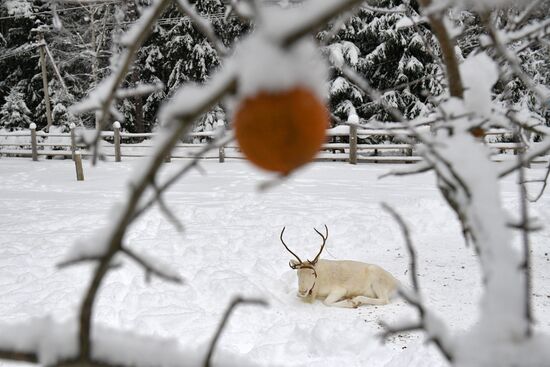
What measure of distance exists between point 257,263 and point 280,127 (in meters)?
4.25

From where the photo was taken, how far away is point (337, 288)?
3.84 m

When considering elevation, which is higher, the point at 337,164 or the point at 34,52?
the point at 34,52

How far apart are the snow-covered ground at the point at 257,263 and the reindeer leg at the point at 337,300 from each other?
73mm

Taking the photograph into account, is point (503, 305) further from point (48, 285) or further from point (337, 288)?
point (48, 285)

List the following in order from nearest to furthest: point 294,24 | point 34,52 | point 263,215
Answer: point 294,24 → point 263,215 → point 34,52

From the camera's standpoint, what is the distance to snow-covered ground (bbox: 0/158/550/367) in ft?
10.3

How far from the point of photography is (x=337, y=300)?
3.81 m

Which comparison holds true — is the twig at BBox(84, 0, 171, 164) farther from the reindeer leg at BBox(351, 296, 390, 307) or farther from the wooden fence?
the wooden fence

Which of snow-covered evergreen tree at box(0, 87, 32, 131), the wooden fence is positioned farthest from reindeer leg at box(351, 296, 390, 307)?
snow-covered evergreen tree at box(0, 87, 32, 131)

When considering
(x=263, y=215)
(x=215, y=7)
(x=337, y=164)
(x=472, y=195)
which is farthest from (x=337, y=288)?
(x=215, y=7)

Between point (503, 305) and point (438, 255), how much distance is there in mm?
4505

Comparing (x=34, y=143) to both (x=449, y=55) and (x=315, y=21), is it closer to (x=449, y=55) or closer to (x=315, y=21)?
(x=449, y=55)

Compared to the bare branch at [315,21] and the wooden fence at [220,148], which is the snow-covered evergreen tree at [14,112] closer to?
the wooden fence at [220,148]

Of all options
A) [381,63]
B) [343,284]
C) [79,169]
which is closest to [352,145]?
[381,63]
